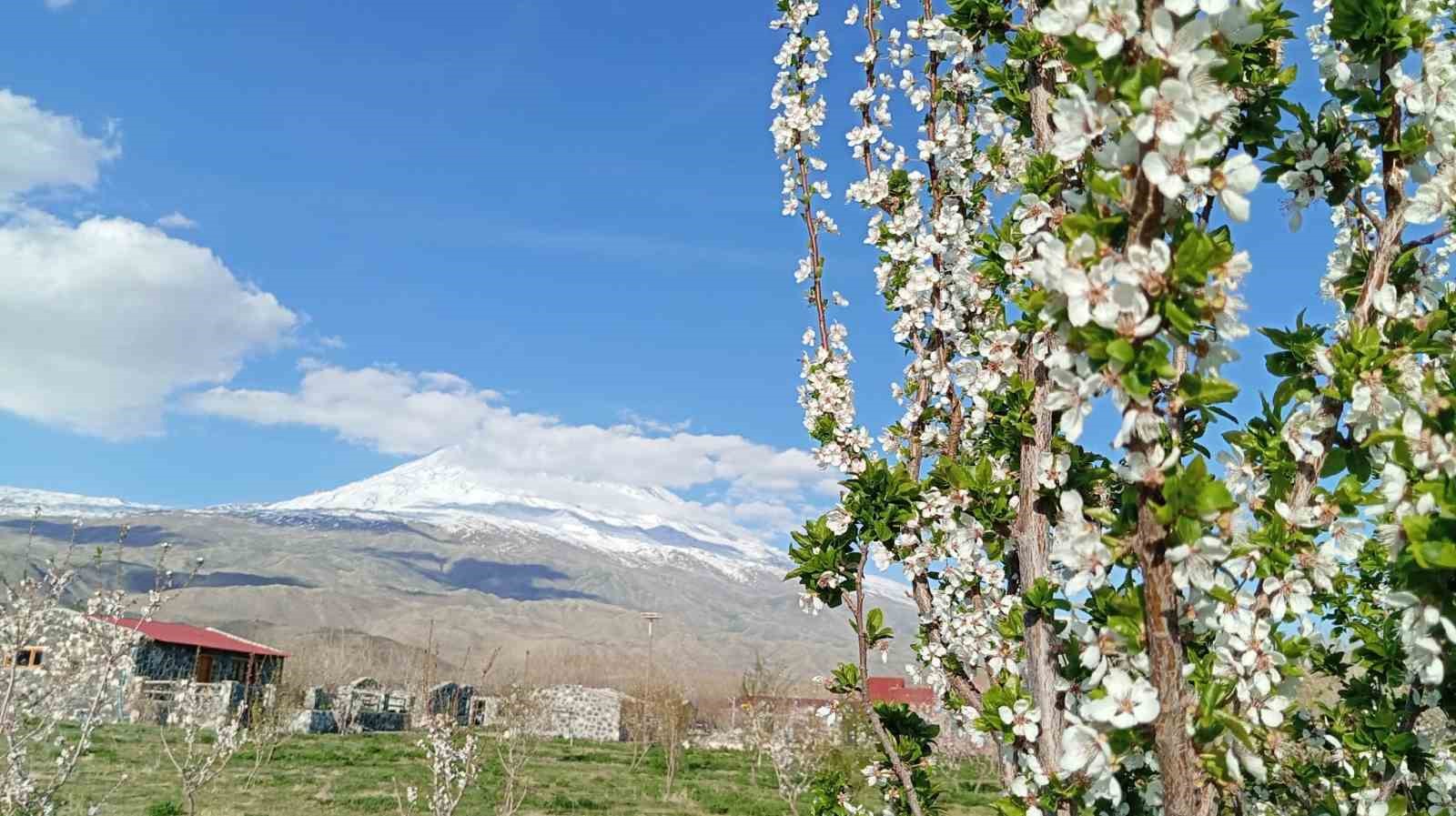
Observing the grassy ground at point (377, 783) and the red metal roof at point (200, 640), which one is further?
the red metal roof at point (200, 640)

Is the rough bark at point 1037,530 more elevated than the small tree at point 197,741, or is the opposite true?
the rough bark at point 1037,530

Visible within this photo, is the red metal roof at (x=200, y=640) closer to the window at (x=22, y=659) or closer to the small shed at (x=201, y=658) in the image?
the small shed at (x=201, y=658)

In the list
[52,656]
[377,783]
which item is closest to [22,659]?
[52,656]

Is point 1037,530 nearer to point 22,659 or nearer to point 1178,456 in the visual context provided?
point 1178,456

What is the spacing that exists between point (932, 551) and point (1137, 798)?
1.24 meters

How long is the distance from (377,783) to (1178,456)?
22.5 meters

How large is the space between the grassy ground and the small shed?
8.56 metres

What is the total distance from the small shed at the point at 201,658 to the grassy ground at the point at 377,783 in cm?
856

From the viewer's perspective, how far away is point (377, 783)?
67.8 feet

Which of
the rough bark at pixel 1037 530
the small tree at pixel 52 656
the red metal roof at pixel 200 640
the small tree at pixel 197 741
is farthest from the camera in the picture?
the red metal roof at pixel 200 640

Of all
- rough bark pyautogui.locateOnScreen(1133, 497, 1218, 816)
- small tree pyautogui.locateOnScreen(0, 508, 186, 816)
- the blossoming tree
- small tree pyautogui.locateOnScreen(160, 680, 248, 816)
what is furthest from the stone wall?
rough bark pyautogui.locateOnScreen(1133, 497, 1218, 816)

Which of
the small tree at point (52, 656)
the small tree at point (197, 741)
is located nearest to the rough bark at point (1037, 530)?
the small tree at point (52, 656)

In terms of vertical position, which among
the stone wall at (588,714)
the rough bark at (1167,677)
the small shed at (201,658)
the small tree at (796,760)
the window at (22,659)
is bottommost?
the stone wall at (588,714)

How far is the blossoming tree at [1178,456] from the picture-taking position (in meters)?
1.43
